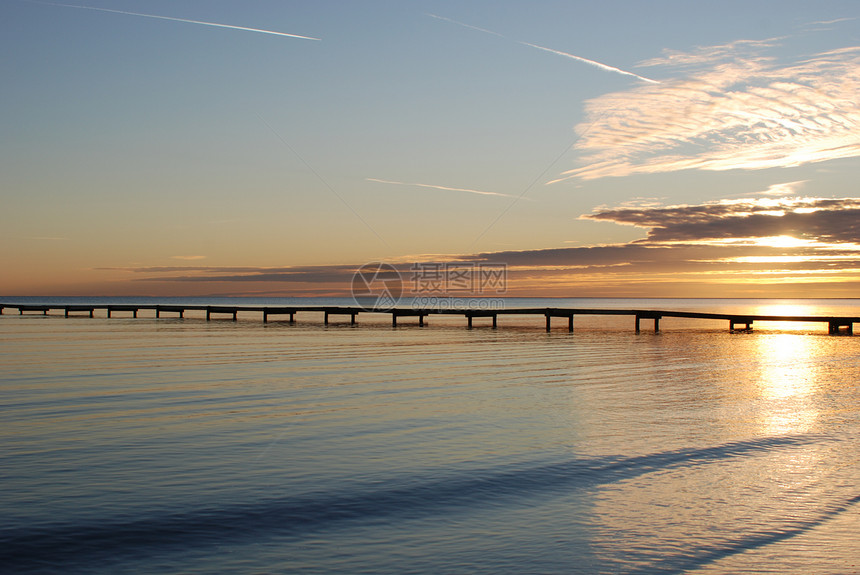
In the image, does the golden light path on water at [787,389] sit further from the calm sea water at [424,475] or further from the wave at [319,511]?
the wave at [319,511]

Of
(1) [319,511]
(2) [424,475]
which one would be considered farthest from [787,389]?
(1) [319,511]

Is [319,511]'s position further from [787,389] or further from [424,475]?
[787,389]

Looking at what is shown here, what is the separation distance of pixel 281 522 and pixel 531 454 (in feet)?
15.7

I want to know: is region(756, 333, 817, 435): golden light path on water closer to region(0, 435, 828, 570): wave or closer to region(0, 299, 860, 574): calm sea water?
region(0, 299, 860, 574): calm sea water

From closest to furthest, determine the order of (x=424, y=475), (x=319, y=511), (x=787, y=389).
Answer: (x=319, y=511), (x=424, y=475), (x=787, y=389)

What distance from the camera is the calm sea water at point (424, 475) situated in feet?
22.4

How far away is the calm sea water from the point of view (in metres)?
6.81

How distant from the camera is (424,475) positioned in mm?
9859

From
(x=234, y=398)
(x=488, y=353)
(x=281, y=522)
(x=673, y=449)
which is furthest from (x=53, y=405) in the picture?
(x=488, y=353)

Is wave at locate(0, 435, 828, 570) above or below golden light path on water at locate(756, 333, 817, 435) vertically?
above

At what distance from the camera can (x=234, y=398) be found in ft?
54.7

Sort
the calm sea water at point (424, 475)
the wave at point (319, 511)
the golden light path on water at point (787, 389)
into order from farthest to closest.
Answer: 1. the golden light path on water at point (787, 389)
2. the wave at point (319, 511)
3. the calm sea water at point (424, 475)

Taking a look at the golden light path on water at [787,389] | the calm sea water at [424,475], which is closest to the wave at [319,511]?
the calm sea water at [424,475]

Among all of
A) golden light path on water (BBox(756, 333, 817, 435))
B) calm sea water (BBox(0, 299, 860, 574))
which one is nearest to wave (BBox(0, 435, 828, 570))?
calm sea water (BBox(0, 299, 860, 574))
